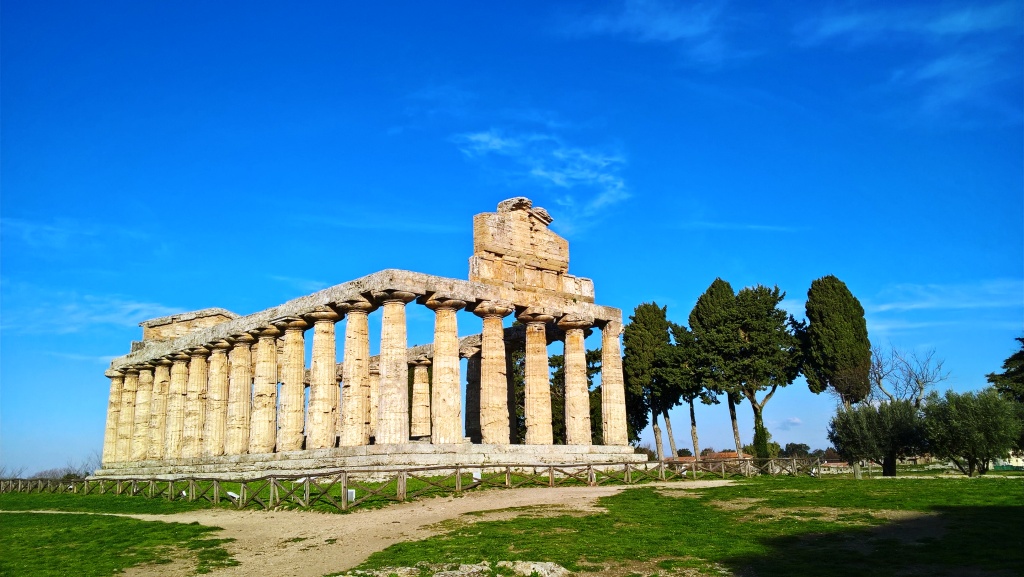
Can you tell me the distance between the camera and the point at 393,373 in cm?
3381

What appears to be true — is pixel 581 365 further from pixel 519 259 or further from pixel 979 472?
pixel 979 472

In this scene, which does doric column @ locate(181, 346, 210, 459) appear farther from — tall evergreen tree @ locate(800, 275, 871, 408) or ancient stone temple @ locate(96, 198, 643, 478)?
tall evergreen tree @ locate(800, 275, 871, 408)

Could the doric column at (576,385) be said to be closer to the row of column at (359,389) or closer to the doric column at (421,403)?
the row of column at (359,389)

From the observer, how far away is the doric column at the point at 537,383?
37938mm

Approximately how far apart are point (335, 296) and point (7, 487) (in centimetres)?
2655

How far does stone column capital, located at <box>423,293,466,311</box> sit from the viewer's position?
35.6 m

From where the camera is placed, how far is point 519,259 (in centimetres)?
3909

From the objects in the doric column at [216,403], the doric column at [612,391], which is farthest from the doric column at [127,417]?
the doric column at [612,391]

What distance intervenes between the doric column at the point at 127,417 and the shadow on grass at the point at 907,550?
155 feet

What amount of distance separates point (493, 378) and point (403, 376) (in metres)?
4.54

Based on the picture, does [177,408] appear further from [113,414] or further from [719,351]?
[719,351]

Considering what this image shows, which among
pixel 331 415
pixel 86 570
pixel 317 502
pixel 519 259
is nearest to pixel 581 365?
pixel 519 259

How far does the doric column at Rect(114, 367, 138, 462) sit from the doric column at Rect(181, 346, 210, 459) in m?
A: 8.73

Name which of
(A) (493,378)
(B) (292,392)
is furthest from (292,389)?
(A) (493,378)
